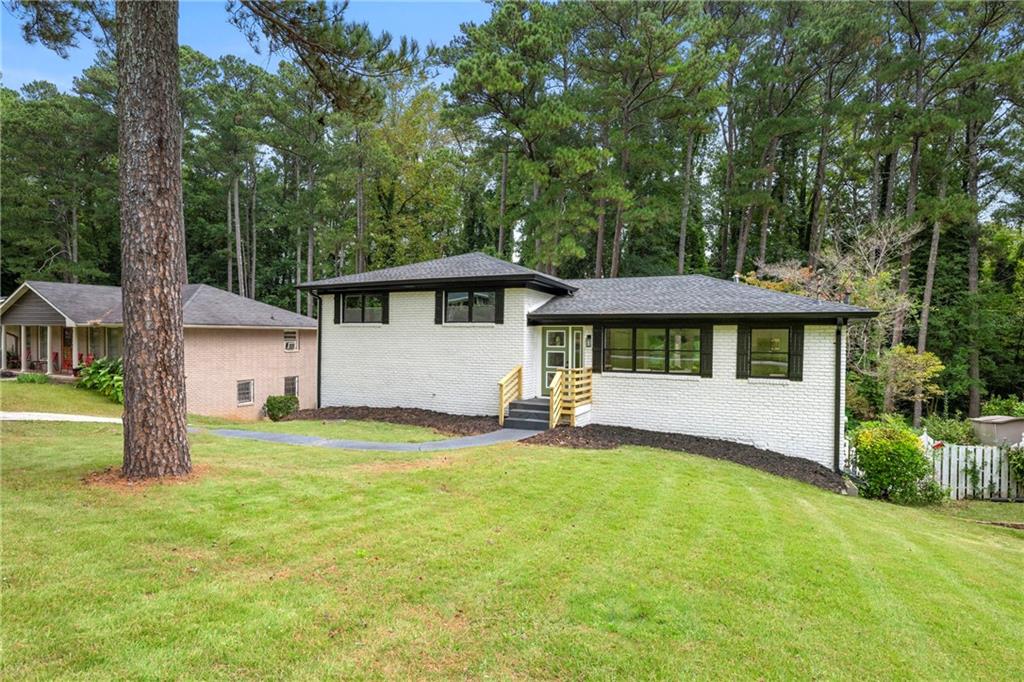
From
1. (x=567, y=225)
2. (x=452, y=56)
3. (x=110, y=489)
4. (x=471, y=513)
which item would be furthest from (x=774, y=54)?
(x=110, y=489)

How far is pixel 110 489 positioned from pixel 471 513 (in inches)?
163

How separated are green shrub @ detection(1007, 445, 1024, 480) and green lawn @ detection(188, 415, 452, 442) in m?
12.3

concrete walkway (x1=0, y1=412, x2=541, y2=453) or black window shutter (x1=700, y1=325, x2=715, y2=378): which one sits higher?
black window shutter (x1=700, y1=325, x2=715, y2=378)

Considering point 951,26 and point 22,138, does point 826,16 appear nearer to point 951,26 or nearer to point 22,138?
point 951,26

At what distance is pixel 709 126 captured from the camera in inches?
876

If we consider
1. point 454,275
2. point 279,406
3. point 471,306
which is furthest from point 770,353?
point 279,406

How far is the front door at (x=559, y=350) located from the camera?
43.9 ft

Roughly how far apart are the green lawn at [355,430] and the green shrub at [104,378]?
4.53m

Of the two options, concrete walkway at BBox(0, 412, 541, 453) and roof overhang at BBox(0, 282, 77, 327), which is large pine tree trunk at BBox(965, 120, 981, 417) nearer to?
concrete walkway at BBox(0, 412, 541, 453)

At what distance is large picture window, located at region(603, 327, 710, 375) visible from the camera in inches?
474

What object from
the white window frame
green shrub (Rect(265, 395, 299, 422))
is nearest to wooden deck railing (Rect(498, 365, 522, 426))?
green shrub (Rect(265, 395, 299, 422))

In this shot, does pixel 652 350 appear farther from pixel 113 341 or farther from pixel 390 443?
pixel 113 341

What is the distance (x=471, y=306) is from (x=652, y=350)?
4.97 m

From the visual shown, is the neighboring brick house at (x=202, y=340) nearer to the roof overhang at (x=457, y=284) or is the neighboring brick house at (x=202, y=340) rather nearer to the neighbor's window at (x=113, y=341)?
the neighbor's window at (x=113, y=341)
